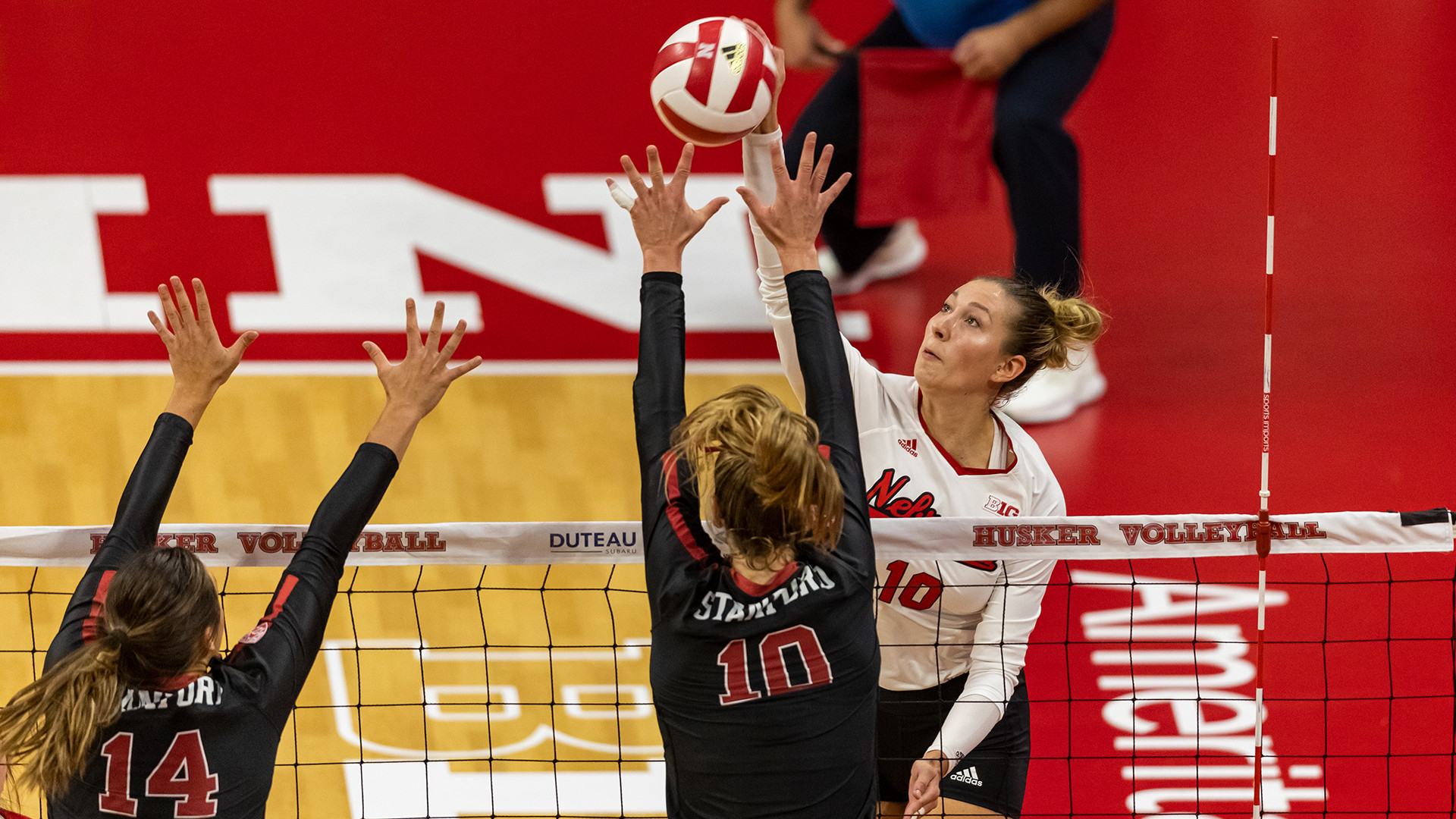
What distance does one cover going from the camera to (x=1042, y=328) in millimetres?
3072

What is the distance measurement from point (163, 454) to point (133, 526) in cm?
14

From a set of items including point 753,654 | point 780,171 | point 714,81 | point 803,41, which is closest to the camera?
point 753,654

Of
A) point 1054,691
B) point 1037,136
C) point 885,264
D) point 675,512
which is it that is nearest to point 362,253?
point 885,264

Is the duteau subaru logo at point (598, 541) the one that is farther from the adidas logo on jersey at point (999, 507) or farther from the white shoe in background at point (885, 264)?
the white shoe in background at point (885, 264)

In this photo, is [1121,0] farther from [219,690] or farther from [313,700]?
[219,690]

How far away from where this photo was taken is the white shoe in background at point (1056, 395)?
572cm

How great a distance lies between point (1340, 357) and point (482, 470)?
3.64 m

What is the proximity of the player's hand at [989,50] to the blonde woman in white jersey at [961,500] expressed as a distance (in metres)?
2.83

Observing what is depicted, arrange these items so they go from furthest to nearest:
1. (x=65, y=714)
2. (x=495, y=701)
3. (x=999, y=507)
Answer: (x=495, y=701) → (x=999, y=507) → (x=65, y=714)

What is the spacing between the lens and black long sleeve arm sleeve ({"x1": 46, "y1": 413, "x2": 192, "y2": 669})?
2291mm

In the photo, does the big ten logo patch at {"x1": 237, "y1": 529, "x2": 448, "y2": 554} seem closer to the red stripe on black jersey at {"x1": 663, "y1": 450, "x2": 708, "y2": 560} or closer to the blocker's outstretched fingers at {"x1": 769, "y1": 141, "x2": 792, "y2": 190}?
the red stripe on black jersey at {"x1": 663, "y1": 450, "x2": 708, "y2": 560}

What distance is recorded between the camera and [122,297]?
20.3 feet

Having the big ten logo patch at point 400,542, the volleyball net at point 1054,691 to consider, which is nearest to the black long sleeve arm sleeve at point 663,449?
the big ten logo patch at point 400,542

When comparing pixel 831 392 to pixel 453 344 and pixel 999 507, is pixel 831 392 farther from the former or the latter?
pixel 999 507
